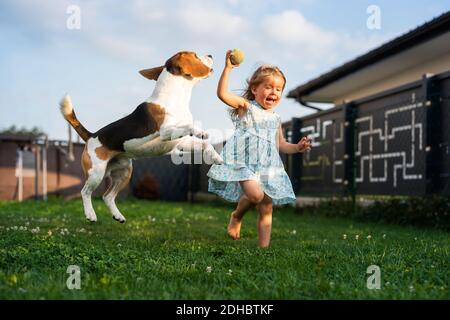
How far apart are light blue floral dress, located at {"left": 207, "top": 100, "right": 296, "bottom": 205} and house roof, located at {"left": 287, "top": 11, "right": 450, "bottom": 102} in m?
5.44

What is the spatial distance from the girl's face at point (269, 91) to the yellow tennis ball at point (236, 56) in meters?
0.51

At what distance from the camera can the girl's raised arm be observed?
4.09 meters

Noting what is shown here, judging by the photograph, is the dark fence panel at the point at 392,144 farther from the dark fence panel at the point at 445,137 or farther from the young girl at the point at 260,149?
the young girl at the point at 260,149

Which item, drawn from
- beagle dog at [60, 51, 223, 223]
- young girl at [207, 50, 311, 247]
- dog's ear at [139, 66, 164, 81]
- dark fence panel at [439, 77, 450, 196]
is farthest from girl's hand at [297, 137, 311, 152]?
dark fence panel at [439, 77, 450, 196]

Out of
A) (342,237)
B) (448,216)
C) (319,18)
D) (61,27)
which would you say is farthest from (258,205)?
(448,216)

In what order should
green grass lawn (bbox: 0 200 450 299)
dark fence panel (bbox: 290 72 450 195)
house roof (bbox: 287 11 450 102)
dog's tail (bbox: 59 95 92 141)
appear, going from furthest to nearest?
house roof (bbox: 287 11 450 102)
dark fence panel (bbox: 290 72 450 195)
dog's tail (bbox: 59 95 92 141)
green grass lawn (bbox: 0 200 450 299)

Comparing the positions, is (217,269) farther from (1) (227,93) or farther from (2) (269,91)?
(2) (269,91)

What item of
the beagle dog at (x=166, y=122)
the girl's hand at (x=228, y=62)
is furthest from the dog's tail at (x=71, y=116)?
the girl's hand at (x=228, y=62)

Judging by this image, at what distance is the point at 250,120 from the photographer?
4566mm

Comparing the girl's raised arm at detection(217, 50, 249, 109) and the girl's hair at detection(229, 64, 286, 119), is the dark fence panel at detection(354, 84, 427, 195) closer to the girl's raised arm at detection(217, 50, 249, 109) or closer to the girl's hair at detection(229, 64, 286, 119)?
the girl's hair at detection(229, 64, 286, 119)

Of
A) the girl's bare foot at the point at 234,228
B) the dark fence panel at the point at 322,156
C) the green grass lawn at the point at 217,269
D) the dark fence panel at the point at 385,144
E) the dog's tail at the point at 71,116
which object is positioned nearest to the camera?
the green grass lawn at the point at 217,269

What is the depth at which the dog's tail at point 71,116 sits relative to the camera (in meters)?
4.19

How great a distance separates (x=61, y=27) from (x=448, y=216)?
16.8ft
